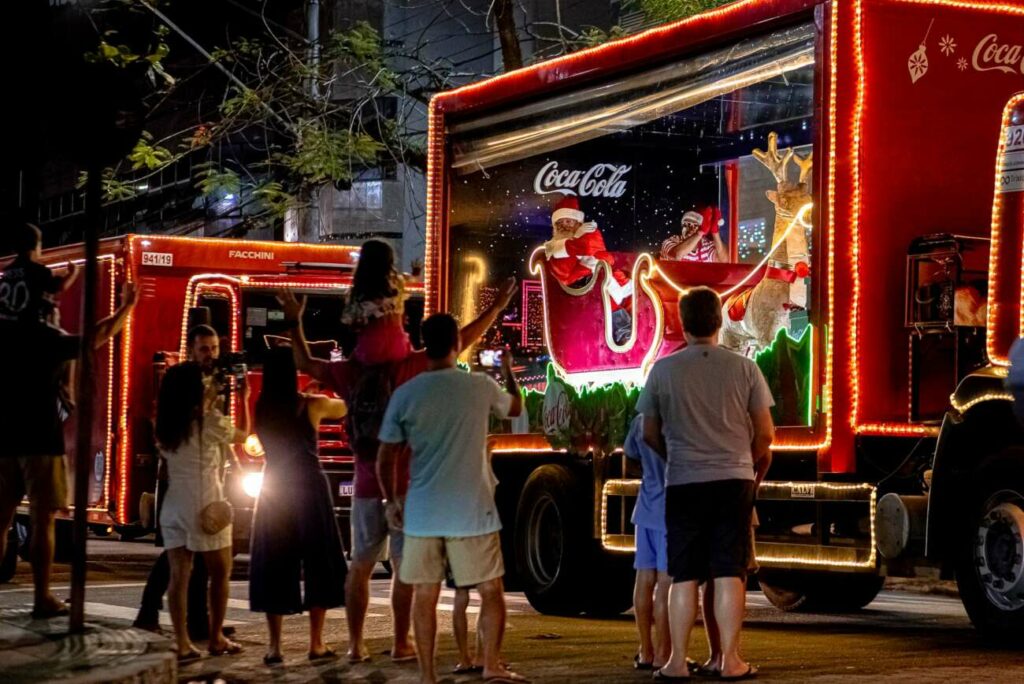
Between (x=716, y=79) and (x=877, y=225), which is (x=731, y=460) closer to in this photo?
(x=877, y=225)

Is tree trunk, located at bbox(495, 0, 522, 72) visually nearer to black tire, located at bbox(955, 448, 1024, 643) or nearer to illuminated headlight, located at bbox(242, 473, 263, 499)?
illuminated headlight, located at bbox(242, 473, 263, 499)

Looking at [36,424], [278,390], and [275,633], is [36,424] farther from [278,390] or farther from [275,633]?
[275,633]

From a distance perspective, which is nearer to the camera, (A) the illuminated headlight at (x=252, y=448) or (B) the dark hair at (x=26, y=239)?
(B) the dark hair at (x=26, y=239)

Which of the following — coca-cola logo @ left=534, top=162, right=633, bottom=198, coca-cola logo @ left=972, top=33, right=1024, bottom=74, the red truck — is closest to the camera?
coca-cola logo @ left=972, top=33, right=1024, bottom=74

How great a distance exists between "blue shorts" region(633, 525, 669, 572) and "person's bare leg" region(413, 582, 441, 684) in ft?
4.28

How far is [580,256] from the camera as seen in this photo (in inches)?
531

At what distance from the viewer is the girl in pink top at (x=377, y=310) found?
32.7 feet

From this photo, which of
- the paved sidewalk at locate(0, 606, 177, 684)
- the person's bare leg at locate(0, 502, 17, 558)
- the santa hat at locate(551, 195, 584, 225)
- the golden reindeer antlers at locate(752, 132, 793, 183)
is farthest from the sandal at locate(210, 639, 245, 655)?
the santa hat at locate(551, 195, 584, 225)

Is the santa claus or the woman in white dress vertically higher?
the santa claus

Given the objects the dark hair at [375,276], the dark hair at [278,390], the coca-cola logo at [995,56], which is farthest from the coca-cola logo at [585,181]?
the dark hair at [278,390]

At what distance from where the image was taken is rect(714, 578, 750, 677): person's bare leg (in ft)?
29.2

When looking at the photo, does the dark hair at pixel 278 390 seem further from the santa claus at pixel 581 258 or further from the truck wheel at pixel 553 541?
the truck wheel at pixel 553 541

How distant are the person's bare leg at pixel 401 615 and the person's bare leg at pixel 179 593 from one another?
1135 millimetres

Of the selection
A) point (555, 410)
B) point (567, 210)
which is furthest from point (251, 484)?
point (567, 210)
